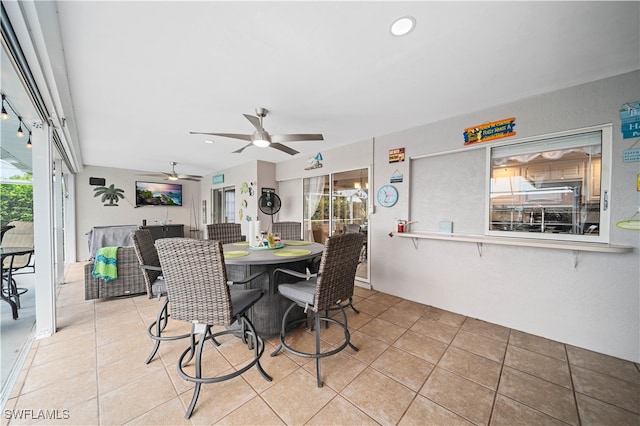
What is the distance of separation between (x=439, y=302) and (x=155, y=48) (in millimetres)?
3935

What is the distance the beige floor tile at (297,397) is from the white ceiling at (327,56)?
2507mm

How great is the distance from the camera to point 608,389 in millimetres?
1652

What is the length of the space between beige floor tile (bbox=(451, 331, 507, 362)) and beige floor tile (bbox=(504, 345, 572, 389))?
0.20 ft

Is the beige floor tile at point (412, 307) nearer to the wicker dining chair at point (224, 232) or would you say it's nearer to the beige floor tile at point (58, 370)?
the wicker dining chair at point (224, 232)

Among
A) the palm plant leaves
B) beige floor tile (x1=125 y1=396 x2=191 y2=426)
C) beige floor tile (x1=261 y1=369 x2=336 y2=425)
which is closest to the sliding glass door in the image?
beige floor tile (x1=261 y1=369 x2=336 y2=425)

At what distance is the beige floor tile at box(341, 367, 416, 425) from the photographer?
4.73 feet

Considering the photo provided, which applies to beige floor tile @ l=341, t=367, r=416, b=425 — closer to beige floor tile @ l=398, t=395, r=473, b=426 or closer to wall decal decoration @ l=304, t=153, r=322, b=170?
beige floor tile @ l=398, t=395, r=473, b=426

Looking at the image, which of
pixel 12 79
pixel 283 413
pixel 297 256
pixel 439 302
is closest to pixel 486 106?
pixel 439 302

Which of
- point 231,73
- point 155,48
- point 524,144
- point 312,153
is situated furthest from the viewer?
point 312,153

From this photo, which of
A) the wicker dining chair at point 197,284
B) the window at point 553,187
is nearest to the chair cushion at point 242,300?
the wicker dining chair at point 197,284

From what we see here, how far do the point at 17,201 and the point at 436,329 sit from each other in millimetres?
4541

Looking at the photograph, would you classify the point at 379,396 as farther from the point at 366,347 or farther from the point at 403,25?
the point at 403,25

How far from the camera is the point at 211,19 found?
142 centimetres

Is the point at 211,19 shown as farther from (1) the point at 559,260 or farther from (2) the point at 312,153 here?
(1) the point at 559,260
